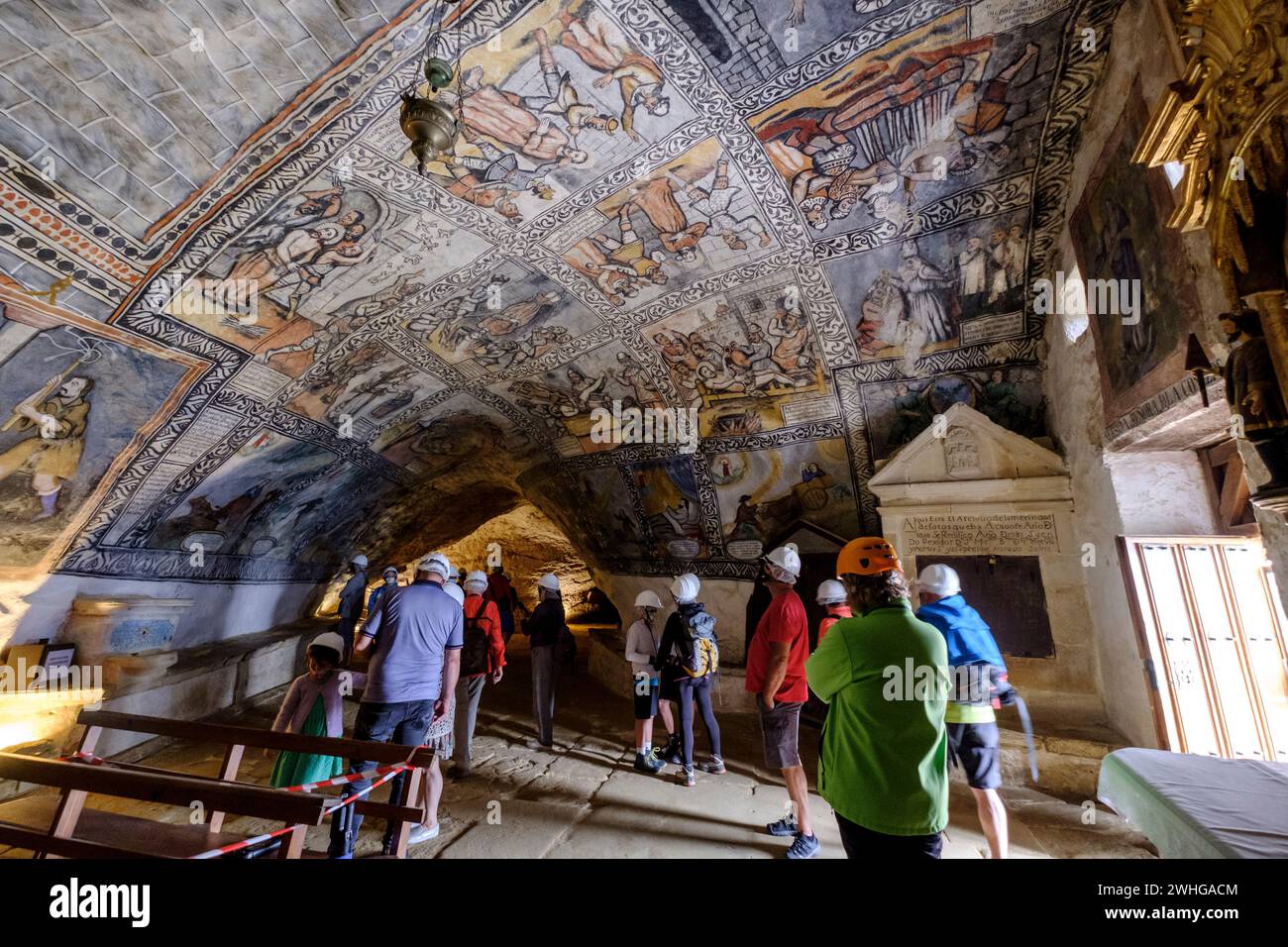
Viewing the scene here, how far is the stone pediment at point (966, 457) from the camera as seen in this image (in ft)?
18.1

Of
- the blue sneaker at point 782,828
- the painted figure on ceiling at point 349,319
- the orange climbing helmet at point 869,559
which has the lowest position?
the blue sneaker at point 782,828

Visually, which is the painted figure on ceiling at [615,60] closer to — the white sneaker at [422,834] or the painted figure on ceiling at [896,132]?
the painted figure on ceiling at [896,132]

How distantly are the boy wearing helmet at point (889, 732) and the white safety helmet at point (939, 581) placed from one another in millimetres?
1446

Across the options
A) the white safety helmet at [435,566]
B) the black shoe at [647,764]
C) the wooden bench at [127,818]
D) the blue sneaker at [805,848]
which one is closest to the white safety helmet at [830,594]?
the blue sneaker at [805,848]

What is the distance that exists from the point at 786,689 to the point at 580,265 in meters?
4.66

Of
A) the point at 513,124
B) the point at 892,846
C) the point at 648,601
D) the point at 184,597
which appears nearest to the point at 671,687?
the point at 648,601

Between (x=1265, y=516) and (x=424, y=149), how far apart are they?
483 centimetres

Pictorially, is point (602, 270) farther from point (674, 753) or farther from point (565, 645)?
point (674, 753)

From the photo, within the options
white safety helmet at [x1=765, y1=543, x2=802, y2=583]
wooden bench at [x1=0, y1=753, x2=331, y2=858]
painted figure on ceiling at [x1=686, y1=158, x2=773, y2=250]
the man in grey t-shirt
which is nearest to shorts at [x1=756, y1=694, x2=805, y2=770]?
white safety helmet at [x1=765, y1=543, x2=802, y2=583]

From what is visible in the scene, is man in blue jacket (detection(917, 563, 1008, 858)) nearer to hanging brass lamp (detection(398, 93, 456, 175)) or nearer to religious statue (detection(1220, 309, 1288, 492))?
religious statue (detection(1220, 309, 1288, 492))


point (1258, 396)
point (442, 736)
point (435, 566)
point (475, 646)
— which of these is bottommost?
point (442, 736)

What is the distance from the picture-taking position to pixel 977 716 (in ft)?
9.53
